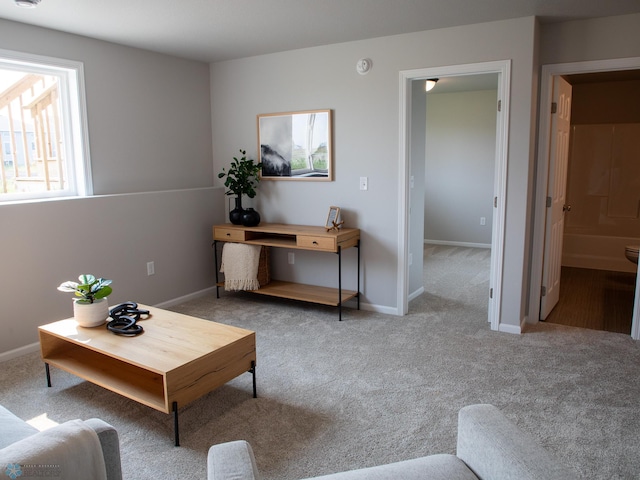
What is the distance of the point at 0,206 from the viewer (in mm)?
3250

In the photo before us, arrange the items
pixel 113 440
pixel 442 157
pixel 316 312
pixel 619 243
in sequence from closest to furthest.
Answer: pixel 113 440, pixel 316 312, pixel 619 243, pixel 442 157

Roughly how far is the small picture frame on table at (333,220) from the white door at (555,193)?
172cm

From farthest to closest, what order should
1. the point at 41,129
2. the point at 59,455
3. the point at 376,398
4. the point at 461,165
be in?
the point at 461,165
the point at 41,129
the point at 376,398
the point at 59,455

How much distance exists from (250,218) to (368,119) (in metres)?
1.40

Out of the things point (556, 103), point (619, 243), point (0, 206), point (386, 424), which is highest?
point (556, 103)

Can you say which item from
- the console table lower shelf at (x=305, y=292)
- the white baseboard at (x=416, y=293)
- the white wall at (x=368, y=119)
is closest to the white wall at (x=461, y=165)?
the white baseboard at (x=416, y=293)

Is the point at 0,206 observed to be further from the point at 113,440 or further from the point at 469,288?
the point at 469,288

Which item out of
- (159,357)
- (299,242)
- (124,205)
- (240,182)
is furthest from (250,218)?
(159,357)

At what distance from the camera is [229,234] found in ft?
14.9

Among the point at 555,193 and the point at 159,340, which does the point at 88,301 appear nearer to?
the point at 159,340

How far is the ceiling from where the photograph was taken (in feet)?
10.0

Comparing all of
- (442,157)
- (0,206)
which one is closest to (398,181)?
(0,206)

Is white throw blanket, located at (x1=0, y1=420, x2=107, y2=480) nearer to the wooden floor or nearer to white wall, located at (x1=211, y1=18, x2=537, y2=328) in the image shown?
white wall, located at (x1=211, y1=18, x2=537, y2=328)

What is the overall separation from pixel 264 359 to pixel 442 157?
503cm
